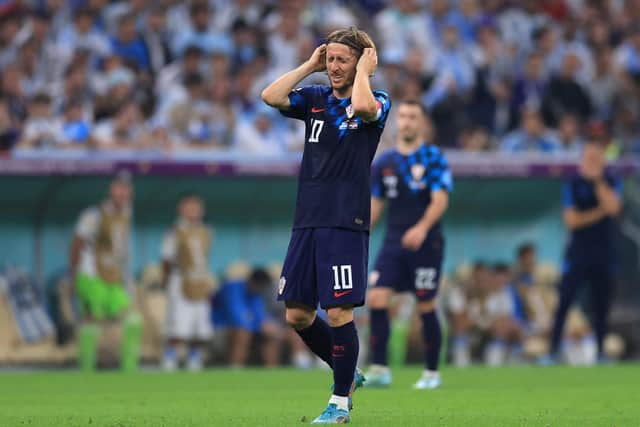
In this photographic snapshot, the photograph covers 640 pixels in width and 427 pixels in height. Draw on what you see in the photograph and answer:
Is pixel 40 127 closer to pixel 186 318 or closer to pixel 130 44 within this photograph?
pixel 130 44

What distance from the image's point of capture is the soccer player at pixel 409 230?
38.7 ft

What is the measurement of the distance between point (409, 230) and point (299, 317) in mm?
4546

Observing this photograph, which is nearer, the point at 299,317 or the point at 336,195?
the point at 336,195

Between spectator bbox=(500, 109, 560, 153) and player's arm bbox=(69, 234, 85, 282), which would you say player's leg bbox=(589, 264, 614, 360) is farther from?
player's arm bbox=(69, 234, 85, 282)

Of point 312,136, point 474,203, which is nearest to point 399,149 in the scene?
point 312,136

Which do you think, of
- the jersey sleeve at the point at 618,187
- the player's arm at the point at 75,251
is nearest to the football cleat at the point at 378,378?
the player's arm at the point at 75,251

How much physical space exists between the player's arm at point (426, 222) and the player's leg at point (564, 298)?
4595mm

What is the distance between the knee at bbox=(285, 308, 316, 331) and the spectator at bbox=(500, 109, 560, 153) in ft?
39.2

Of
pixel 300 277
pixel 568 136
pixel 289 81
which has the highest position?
pixel 568 136

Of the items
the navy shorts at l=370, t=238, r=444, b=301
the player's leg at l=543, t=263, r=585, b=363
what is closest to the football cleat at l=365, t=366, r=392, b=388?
the navy shorts at l=370, t=238, r=444, b=301

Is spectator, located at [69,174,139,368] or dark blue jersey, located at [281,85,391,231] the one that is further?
spectator, located at [69,174,139,368]

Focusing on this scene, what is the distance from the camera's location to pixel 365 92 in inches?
286

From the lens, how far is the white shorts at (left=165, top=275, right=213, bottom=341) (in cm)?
1691

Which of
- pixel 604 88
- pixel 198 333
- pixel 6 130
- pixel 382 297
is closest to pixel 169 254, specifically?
pixel 198 333
